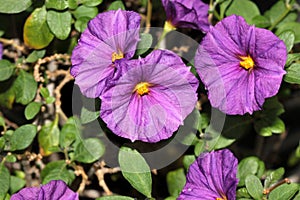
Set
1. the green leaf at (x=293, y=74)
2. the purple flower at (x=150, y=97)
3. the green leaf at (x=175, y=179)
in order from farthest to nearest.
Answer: the green leaf at (x=175, y=179), the green leaf at (x=293, y=74), the purple flower at (x=150, y=97)

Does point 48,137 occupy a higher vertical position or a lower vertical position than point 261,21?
lower

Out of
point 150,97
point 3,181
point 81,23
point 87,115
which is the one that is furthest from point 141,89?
point 3,181

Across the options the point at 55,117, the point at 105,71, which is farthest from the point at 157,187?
the point at 105,71

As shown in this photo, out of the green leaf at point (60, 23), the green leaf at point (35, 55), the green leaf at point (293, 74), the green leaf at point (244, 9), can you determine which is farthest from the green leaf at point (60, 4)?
the green leaf at point (293, 74)

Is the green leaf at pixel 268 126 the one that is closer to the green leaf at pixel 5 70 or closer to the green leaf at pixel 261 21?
the green leaf at pixel 261 21

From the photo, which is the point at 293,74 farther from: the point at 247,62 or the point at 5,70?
the point at 5,70

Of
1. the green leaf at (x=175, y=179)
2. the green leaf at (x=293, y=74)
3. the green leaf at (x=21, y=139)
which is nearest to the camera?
the green leaf at (x=293, y=74)

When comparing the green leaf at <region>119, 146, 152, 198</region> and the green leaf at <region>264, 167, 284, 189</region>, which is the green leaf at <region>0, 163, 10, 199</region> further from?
the green leaf at <region>264, 167, 284, 189</region>
